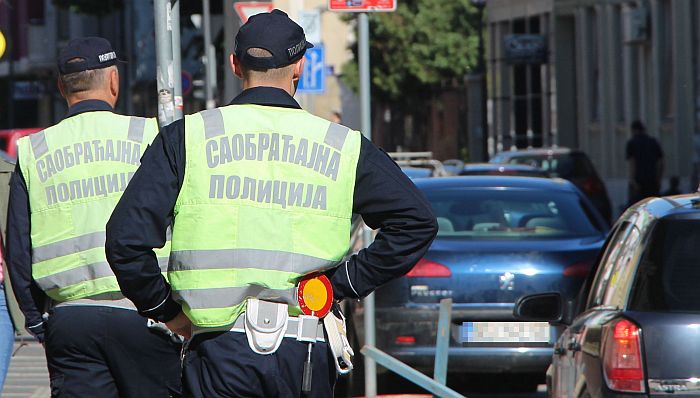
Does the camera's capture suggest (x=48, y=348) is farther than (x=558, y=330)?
No

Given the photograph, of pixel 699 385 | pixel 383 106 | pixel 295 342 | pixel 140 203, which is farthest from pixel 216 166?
pixel 383 106

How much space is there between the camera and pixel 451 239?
10305mm

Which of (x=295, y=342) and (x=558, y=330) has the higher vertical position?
(x=295, y=342)

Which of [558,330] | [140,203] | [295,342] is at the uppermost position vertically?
[140,203]

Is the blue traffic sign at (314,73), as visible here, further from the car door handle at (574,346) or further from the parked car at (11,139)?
the car door handle at (574,346)

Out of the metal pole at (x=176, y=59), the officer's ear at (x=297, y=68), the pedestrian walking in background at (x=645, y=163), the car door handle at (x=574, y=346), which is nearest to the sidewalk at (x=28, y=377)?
the metal pole at (x=176, y=59)

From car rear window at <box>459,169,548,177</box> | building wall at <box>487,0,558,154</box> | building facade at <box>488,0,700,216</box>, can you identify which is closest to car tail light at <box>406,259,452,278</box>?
car rear window at <box>459,169,548,177</box>

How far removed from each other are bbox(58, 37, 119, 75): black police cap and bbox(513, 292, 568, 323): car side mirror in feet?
6.70

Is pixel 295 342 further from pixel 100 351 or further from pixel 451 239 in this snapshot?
pixel 451 239

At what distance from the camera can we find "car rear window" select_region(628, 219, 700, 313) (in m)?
5.29

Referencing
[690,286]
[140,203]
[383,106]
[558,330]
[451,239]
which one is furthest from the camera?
[383,106]

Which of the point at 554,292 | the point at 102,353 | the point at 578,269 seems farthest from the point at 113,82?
the point at 578,269

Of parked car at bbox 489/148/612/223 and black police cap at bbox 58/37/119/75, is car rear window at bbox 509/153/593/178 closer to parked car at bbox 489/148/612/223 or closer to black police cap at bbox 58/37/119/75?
parked car at bbox 489/148/612/223

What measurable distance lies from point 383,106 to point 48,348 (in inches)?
2094
